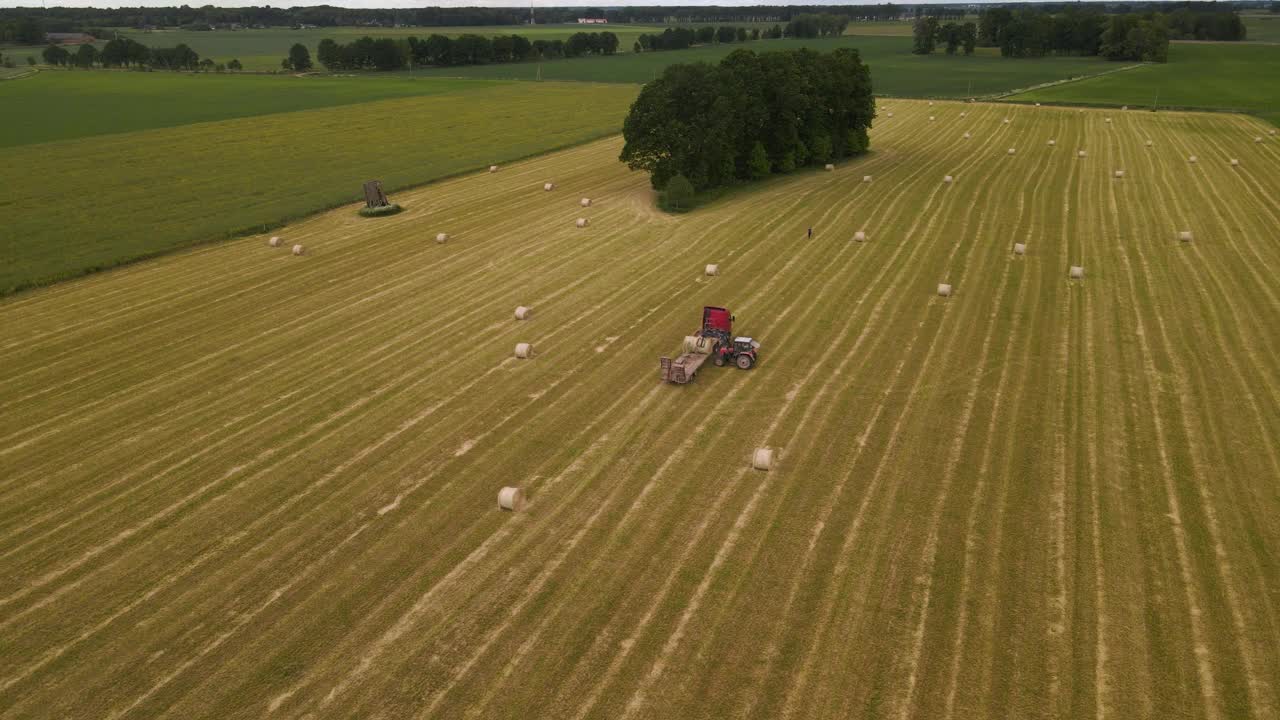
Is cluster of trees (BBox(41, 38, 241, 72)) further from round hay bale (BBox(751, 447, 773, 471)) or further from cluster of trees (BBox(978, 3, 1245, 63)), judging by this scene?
round hay bale (BBox(751, 447, 773, 471))

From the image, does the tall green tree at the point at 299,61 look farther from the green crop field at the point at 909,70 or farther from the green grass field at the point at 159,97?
the green crop field at the point at 909,70

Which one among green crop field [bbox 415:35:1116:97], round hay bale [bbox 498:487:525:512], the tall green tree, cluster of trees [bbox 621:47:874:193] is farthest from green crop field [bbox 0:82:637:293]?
the tall green tree

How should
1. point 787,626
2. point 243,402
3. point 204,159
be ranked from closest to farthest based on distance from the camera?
point 787,626
point 243,402
point 204,159

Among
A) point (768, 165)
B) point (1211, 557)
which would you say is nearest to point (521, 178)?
point (768, 165)

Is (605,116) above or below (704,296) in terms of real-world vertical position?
above

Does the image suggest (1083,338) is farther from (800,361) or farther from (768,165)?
(768,165)
